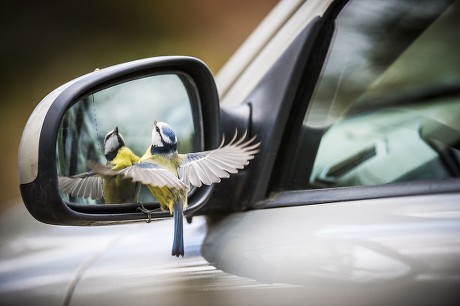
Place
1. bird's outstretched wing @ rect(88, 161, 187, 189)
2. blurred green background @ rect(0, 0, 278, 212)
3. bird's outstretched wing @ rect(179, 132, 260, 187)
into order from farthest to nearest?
blurred green background @ rect(0, 0, 278, 212)
bird's outstretched wing @ rect(179, 132, 260, 187)
bird's outstretched wing @ rect(88, 161, 187, 189)

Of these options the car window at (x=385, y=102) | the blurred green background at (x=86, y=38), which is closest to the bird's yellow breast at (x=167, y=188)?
the car window at (x=385, y=102)

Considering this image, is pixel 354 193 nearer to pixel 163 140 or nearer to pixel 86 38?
pixel 163 140

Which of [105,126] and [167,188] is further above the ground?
[105,126]

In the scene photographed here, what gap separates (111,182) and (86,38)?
36.0 ft

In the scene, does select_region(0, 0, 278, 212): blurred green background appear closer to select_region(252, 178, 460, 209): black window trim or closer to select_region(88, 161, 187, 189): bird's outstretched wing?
select_region(252, 178, 460, 209): black window trim

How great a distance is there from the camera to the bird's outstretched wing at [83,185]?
5.10 feet

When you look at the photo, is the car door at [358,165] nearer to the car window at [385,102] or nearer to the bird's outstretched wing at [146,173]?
the car window at [385,102]

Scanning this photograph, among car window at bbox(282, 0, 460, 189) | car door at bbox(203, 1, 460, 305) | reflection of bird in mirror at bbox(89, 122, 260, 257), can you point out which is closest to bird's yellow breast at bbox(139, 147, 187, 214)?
reflection of bird in mirror at bbox(89, 122, 260, 257)

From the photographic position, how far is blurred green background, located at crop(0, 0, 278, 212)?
11.0 m

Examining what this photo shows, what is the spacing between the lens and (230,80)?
223 cm

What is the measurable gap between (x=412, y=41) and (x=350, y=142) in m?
0.24

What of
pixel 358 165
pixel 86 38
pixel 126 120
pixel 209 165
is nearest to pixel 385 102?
Answer: pixel 358 165

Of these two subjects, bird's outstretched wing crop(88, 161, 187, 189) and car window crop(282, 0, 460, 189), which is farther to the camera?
car window crop(282, 0, 460, 189)

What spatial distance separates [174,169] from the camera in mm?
1530
